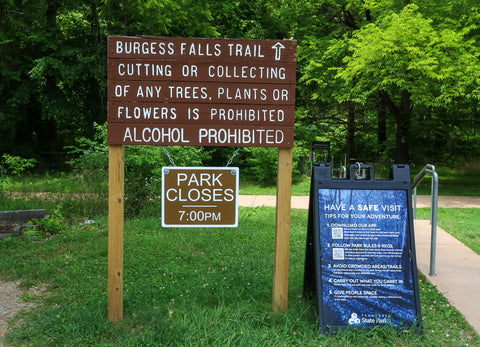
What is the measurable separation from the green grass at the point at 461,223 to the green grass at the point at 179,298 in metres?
2.45

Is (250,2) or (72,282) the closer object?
(72,282)

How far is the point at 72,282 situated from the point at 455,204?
963 centimetres

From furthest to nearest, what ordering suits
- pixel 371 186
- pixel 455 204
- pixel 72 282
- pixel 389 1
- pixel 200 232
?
pixel 389 1 < pixel 455 204 < pixel 200 232 < pixel 72 282 < pixel 371 186

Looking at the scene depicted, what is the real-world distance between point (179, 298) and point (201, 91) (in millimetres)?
1843

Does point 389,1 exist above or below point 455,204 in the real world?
above

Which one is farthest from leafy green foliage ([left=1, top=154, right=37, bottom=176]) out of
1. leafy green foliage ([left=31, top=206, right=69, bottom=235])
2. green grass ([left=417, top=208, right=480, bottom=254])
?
green grass ([left=417, top=208, right=480, bottom=254])

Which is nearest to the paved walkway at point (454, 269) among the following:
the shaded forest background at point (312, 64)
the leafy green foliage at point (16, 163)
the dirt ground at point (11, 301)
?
the dirt ground at point (11, 301)

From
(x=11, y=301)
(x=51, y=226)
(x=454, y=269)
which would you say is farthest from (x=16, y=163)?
(x=454, y=269)

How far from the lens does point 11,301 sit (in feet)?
14.0

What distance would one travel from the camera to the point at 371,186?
3.70 metres

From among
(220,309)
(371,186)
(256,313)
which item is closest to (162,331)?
(220,309)

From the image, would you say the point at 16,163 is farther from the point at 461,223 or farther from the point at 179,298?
the point at 461,223

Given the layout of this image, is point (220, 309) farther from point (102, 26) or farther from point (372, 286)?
point (102, 26)

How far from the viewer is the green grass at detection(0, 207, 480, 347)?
3389 mm
